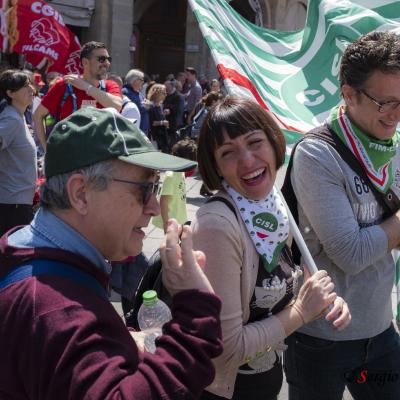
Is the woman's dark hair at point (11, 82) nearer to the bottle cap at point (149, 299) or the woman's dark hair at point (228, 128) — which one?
the woman's dark hair at point (228, 128)

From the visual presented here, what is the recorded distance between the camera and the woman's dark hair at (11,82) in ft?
14.9

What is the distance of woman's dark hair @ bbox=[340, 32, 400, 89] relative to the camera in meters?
1.90

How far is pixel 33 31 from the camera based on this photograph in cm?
628

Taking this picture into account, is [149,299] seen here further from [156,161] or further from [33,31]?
[33,31]

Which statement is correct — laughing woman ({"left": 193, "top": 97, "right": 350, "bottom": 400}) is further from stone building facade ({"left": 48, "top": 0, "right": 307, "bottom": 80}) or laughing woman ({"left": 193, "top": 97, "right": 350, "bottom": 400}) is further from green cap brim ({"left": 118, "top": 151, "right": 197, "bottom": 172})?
stone building facade ({"left": 48, "top": 0, "right": 307, "bottom": 80})

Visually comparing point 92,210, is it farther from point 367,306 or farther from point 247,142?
point 367,306

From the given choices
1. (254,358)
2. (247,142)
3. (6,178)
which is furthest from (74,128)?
(6,178)

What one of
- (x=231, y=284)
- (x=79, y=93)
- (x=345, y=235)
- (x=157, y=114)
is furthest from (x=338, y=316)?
(x=157, y=114)

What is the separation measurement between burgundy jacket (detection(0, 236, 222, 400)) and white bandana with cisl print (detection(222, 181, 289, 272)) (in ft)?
1.84

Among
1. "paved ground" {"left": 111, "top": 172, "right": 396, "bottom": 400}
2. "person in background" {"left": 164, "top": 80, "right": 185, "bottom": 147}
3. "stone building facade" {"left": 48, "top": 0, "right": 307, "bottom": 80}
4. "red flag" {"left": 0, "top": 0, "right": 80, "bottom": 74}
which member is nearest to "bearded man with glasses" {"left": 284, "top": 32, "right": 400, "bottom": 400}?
"paved ground" {"left": 111, "top": 172, "right": 396, "bottom": 400}

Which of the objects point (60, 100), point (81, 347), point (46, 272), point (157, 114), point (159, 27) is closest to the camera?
point (81, 347)

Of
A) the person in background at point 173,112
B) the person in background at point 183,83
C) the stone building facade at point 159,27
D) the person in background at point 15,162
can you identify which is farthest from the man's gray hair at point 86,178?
the stone building facade at point 159,27

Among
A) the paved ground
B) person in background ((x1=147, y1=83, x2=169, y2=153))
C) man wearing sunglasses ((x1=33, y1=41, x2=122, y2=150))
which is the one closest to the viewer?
the paved ground

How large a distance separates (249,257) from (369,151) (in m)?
0.65
